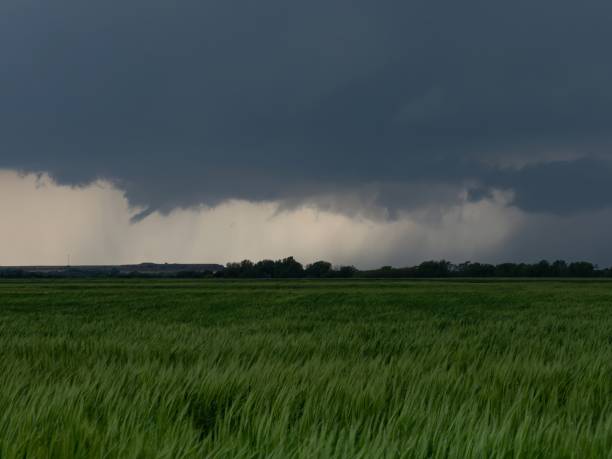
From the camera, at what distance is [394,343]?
7688mm

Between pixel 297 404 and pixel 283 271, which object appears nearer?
pixel 297 404

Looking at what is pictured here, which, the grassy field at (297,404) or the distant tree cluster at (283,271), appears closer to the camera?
the grassy field at (297,404)

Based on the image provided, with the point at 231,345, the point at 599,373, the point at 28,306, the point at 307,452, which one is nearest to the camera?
the point at 307,452

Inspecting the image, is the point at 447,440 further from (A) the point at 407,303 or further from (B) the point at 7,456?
(A) the point at 407,303

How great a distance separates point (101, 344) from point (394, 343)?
359 cm

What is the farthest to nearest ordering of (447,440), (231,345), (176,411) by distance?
(231,345) → (176,411) → (447,440)

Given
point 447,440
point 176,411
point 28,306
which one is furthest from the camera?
point 28,306

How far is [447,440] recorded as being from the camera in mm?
2584

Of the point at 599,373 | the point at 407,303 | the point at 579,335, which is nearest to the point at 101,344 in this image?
the point at 599,373

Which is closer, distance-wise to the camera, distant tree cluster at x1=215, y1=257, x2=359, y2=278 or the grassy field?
the grassy field

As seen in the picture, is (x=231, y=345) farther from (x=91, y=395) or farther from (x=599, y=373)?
(x=599, y=373)

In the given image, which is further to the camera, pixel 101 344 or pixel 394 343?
pixel 394 343

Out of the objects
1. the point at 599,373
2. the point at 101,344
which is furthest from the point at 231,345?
the point at 599,373

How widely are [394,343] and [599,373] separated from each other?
288cm
